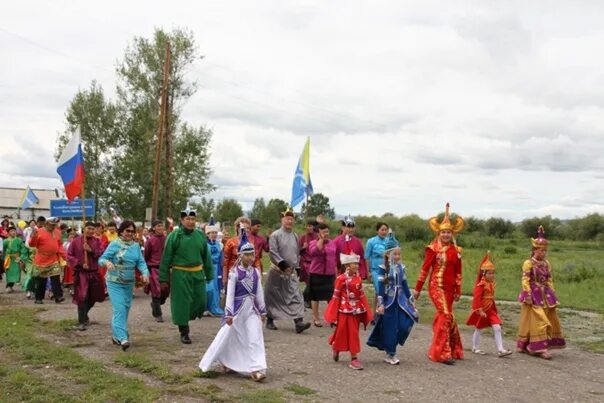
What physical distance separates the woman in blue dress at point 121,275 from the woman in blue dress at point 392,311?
3.34 metres

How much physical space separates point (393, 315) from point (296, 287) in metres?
2.67

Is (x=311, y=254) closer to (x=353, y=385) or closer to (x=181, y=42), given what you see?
(x=353, y=385)

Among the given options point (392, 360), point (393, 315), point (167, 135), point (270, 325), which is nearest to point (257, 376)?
point (392, 360)

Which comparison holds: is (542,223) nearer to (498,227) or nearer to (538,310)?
(498,227)

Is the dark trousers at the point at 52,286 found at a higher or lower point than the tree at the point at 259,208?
lower

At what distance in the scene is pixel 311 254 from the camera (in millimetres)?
11906

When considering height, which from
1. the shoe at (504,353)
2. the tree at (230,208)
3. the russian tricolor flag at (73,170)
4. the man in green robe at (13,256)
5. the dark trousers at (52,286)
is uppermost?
the tree at (230,208)

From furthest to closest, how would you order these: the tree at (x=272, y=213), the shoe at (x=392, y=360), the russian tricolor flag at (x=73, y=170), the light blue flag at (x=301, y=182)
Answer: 1. the tree at (x=272, y=213)
2. the light blue flag at (x=301, y=182)
3. the russian tricolor flag at (x=73, y=170)
4. the shoe at (x=392, y=360)

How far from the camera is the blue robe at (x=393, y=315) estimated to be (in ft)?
27.8

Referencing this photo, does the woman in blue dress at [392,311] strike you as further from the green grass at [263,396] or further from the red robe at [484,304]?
the green grass at [263,396]

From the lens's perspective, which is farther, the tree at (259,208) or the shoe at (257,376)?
the tree at (259,208)

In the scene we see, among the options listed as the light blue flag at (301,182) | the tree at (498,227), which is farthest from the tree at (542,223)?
the light blue flag at (301,182)

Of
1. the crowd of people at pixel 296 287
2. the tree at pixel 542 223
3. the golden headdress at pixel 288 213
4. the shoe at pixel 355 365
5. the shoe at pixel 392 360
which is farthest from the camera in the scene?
the tree at pixel 542 223

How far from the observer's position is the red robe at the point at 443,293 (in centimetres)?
859
